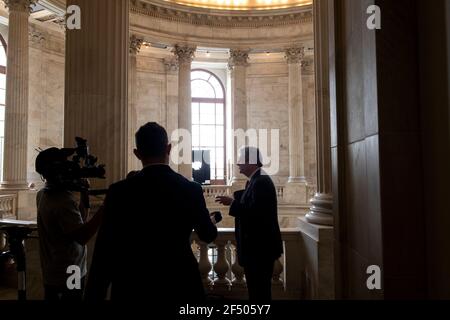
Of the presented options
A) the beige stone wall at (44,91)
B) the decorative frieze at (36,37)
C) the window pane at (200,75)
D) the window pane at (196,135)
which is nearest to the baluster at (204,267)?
the beige stone wall at (44,91)

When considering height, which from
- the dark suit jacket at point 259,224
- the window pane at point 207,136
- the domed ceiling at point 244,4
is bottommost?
the dark suit jacket at point 259,224

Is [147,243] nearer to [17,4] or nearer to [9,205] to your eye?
[9,205]

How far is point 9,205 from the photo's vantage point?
13844mm

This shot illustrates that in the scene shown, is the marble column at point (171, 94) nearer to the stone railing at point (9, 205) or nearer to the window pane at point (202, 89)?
the window pane at point (202, 89)

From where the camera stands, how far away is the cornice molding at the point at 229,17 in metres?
19.5

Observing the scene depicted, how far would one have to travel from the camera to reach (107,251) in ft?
6.97

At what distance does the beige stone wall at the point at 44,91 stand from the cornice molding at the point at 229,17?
5.97m

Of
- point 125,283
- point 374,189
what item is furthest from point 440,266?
point 125,283

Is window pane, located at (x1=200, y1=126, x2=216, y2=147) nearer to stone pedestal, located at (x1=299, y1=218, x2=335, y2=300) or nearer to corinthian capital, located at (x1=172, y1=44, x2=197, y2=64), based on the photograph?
corinthian capital, located at (x1=172, y1=44, x2=197, y2=64)

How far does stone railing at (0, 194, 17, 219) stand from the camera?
13.4 meters

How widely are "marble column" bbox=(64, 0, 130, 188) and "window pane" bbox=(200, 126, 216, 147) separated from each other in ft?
66.3

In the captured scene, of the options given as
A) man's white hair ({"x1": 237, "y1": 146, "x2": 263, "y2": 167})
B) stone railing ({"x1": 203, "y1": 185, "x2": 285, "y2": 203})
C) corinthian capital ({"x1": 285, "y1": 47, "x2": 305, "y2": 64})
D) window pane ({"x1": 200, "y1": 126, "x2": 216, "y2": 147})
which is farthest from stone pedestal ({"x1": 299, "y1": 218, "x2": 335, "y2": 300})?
window pane ({"x1": 200, "y1": 126, "x2": 216, "y2": 147})

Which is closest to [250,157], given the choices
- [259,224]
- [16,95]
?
[259,224]

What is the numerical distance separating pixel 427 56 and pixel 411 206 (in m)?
0.97
